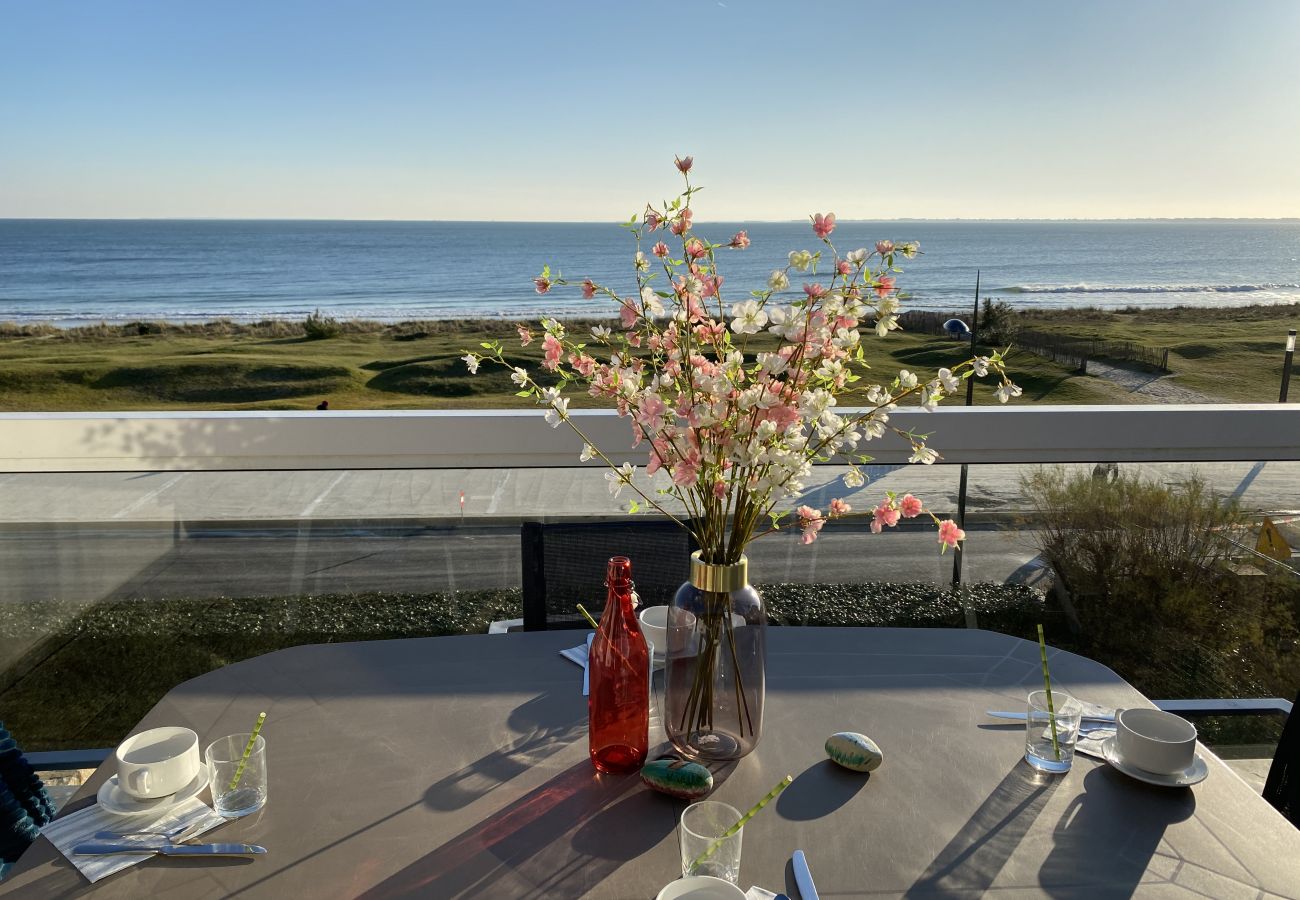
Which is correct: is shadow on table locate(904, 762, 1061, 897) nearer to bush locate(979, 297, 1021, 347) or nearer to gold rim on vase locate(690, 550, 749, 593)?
gold rim on vase locate(690, 550, 749, 593)

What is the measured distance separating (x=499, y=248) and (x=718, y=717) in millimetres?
53071

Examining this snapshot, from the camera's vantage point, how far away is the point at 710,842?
937 millimetres

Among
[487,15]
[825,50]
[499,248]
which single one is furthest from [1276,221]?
[487,15]

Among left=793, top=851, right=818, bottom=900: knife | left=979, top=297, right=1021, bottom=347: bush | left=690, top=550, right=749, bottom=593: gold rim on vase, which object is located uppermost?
left=690, top=550, right=749, bottom=593: gold rim on vase

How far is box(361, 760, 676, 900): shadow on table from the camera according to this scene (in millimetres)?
976

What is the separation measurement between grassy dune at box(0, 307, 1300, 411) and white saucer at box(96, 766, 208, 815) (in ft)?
31.9

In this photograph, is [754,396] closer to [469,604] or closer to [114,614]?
[469,604]

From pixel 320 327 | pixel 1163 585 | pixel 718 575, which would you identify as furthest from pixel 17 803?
pixel 320 327

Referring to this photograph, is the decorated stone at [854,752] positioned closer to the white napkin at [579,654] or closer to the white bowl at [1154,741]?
the white bowl at [1154,741]

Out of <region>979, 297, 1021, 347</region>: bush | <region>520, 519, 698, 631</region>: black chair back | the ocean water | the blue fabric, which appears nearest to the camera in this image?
the blue fabric

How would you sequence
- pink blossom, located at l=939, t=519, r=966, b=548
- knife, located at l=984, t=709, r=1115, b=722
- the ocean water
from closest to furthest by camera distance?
1. pink blossom, located at l=939, t=519, r=966, b=548
2. knife, located at l=984, t=709, r=1115, b=722
3. the ocean water


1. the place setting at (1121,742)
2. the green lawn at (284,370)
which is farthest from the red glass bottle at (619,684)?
the green lawn at (284,370)

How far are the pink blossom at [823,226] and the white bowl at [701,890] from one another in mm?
683

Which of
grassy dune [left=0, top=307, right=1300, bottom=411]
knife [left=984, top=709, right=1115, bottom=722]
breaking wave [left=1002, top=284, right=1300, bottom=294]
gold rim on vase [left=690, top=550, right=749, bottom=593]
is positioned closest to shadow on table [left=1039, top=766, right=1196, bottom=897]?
knife [left=984, top=709, right=1115, bottom=722]
